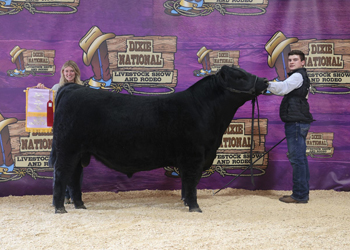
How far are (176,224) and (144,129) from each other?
940mm

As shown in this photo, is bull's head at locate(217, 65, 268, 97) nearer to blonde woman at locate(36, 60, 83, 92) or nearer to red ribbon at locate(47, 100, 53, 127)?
blonde woman at locate(36, 60, 83, 92)

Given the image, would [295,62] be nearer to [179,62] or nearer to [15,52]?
[179,62]

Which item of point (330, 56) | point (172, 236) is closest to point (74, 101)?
point (172, 236)

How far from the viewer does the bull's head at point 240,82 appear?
337 cm

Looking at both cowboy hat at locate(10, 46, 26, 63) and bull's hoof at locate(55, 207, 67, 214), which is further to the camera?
cowboy hat at locate(10, 46, 26, 63)

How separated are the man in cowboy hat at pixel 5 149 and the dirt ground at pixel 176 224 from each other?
Result: 387 mm

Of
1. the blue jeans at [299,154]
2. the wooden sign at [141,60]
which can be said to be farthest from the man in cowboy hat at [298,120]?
the wooden sign at [141,60]

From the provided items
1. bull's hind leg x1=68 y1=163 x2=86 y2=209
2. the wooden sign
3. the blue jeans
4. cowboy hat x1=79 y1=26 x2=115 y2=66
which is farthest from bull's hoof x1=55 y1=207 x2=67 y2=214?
the blue jeans

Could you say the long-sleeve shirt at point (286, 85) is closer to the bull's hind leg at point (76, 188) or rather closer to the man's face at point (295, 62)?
the man's face at point (295, 62)

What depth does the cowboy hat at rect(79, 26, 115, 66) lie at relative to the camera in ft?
14.2

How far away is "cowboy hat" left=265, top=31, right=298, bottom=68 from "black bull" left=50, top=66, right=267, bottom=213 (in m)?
1.20

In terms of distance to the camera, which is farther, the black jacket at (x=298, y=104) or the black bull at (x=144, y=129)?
the black jacket at (x=298, y=104)

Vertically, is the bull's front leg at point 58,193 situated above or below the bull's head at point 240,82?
below

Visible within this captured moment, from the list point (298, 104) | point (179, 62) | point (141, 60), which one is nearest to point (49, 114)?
point (141, 60)
